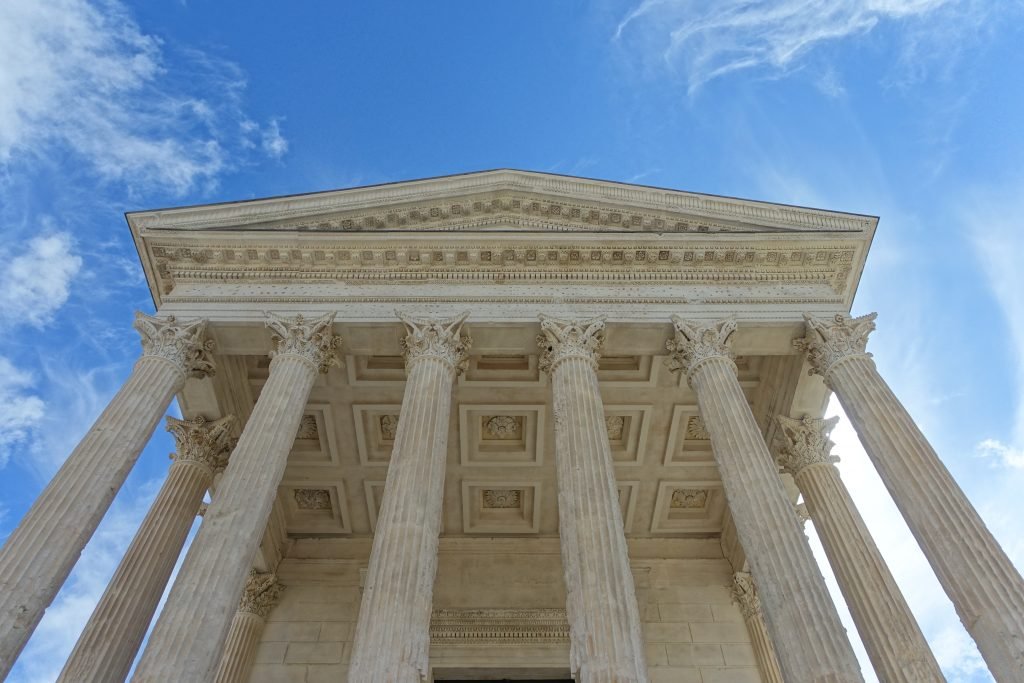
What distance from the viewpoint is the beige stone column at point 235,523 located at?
9.23 m

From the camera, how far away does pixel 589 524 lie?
10711mm

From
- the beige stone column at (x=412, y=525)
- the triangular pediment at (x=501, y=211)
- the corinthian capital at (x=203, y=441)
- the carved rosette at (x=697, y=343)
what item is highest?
the triangular pediment at (x=501, y=211)

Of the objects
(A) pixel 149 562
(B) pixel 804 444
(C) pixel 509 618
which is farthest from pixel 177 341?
(B) pixel 804 444

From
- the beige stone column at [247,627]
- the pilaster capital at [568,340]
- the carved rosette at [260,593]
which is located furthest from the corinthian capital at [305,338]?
the carved rosette at [260,593]

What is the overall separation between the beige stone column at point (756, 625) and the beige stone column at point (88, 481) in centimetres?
1255

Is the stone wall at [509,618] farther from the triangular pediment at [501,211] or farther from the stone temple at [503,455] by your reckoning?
the triangular pediment at [501,211]

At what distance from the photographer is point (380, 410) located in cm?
1755

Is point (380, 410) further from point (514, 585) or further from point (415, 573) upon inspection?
point (415, 573)

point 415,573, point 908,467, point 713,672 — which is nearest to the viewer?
point 415,573

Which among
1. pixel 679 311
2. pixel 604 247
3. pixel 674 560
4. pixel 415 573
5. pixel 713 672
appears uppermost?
pixel 604 247

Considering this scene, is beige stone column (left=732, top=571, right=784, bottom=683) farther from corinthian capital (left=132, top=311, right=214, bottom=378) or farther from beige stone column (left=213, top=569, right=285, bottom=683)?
corinthian capital (left=132, top=311, right=214, bottom=378)

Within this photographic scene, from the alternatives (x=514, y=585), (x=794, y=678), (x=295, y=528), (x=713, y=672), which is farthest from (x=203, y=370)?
(x=713, y=672)

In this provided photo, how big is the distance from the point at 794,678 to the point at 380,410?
10998 mm

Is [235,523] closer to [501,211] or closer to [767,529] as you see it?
[767,529]
